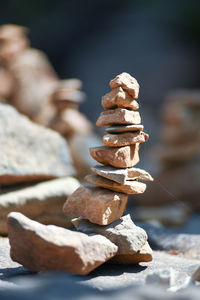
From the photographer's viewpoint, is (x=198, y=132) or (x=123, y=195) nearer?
(x=123, y=195)

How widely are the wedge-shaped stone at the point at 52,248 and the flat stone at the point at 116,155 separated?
1.47 feet

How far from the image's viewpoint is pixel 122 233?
2.28 m

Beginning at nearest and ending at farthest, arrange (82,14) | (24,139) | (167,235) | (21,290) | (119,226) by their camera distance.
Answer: (21,290) < (119,226) < (24,139) < (167,235) < (82,14)

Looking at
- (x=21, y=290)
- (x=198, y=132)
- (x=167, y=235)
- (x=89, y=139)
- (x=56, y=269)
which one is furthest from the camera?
(x=198, y=132)

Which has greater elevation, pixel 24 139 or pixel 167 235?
pixel 24 139

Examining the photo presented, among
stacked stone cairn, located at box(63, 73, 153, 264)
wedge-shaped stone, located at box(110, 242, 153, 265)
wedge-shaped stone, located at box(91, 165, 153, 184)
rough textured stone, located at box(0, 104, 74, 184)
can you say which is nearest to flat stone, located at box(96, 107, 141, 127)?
stacked stone cairn, located at box(63, 73, 153, 264)

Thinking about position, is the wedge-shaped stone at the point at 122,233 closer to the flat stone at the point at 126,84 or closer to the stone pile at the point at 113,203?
the stone pile at the point at 113,203

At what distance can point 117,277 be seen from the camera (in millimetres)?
2105

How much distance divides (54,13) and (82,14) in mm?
813

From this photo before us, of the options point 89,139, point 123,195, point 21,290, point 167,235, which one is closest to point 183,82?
point 89,139

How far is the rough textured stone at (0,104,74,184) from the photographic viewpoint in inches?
124

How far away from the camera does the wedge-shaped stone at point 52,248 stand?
1.96 meters

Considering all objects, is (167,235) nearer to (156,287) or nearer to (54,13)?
(156,287)

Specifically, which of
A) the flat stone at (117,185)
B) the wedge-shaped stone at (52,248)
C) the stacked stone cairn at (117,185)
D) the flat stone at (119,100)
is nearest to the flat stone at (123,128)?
the stacked stone cairn at (117,185)
